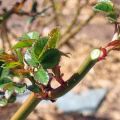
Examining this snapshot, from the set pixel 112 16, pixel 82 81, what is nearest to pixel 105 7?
pixel 112 16

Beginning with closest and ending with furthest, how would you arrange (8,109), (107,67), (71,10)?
(8,109) → (107,67) → (71,10)

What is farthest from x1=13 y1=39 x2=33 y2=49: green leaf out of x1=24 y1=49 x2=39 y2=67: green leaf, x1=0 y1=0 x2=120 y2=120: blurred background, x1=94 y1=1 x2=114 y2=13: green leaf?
x1=0 y1=0 x2=120 y2=120: blurred background

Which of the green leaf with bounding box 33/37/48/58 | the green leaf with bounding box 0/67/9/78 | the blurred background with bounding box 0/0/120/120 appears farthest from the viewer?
the blurred background with bounding box 0/0/120/120

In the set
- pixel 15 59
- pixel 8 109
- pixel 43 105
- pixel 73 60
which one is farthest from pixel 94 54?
pixel 73 60

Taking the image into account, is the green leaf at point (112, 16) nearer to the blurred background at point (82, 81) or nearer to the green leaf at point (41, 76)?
the green leaf at point (41, 76)

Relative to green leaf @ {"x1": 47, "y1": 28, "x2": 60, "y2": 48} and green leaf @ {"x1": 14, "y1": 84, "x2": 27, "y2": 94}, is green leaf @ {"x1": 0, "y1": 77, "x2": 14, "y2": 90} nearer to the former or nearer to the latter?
green leaf @ {"x1": 14, "y1": 84, "x2": 27, "y2": 94}

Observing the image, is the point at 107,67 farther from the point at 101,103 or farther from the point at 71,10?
the point at 71,10

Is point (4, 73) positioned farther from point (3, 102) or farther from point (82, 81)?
point (82, 81)
